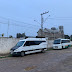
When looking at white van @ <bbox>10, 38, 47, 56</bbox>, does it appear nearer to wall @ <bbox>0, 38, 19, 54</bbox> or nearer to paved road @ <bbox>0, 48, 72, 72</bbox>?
wall @ <bbox>0, 38, 19, 54</bbox>

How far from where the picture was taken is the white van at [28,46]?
12950mm

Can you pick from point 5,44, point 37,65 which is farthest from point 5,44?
point 37,65

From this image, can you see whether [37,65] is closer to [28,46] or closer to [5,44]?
[28,46]

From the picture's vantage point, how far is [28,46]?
14.4 m

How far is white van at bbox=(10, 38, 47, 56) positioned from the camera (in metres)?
12.9

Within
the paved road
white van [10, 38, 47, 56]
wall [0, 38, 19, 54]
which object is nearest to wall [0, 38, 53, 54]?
wall [0, 38, 19, 54]

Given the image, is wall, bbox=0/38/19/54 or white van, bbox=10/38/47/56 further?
wall, bbox=0/38/19/54

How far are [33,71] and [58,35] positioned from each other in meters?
51.9

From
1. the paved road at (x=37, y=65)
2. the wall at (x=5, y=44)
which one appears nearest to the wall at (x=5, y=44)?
the wall at (x=5, y=44)

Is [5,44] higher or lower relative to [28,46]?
higher

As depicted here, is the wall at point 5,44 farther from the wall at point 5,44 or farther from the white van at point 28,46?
the white van at point 28,46

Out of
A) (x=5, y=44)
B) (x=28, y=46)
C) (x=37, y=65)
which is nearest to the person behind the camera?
(x=37, y=65)

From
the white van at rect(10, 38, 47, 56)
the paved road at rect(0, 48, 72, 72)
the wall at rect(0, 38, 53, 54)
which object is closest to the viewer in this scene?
the paved road at rect(0, 48, 72, 72)

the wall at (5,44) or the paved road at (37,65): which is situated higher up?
the wall at (5,44)
